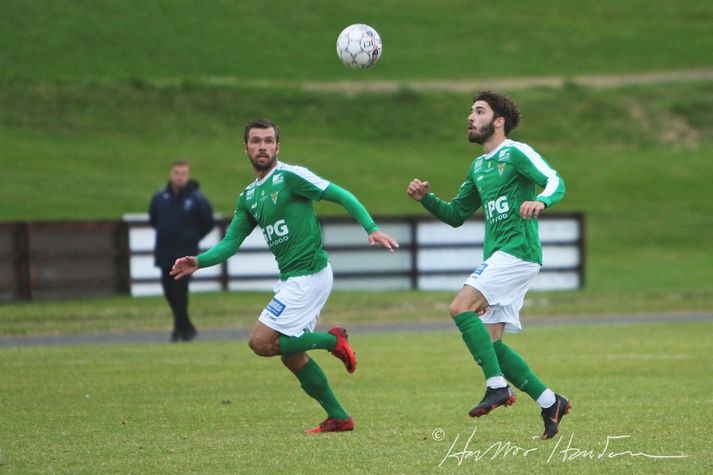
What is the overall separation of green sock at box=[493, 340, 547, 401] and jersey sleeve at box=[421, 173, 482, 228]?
47.7 inches

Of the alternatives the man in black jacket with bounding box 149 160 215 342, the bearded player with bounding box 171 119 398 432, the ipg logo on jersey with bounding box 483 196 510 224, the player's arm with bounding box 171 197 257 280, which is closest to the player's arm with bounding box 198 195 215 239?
the man in black jacket with bounding box 149 160 215 342

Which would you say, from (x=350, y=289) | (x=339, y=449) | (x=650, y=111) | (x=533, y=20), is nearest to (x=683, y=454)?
(x=339, y=449)

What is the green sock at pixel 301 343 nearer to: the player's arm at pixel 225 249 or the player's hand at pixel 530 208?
the player's arm at pixel 225 249

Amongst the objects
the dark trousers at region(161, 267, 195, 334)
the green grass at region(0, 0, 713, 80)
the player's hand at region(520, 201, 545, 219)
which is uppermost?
the green grass at region(0, 0, 713, 80)

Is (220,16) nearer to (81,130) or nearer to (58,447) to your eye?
(81,130)

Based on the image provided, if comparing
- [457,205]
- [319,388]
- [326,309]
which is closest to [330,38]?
[326,309]

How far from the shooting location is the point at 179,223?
18172 millimetres

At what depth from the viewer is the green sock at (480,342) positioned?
9.35 meters

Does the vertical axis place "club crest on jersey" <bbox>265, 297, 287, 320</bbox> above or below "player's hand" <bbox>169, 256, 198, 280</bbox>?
below

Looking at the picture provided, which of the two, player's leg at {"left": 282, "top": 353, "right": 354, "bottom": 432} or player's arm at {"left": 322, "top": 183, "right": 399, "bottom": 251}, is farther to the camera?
player's leg at {"left": 282, "top": 353, "right": 354, "bottom": 432}

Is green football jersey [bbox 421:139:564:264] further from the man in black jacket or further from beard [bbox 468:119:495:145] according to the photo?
the man in black jacket

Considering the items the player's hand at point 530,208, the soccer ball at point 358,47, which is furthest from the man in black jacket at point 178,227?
the player's hand at point 530,208

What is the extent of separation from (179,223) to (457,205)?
331 inches

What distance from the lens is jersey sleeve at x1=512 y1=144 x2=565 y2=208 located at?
30.9 feet
